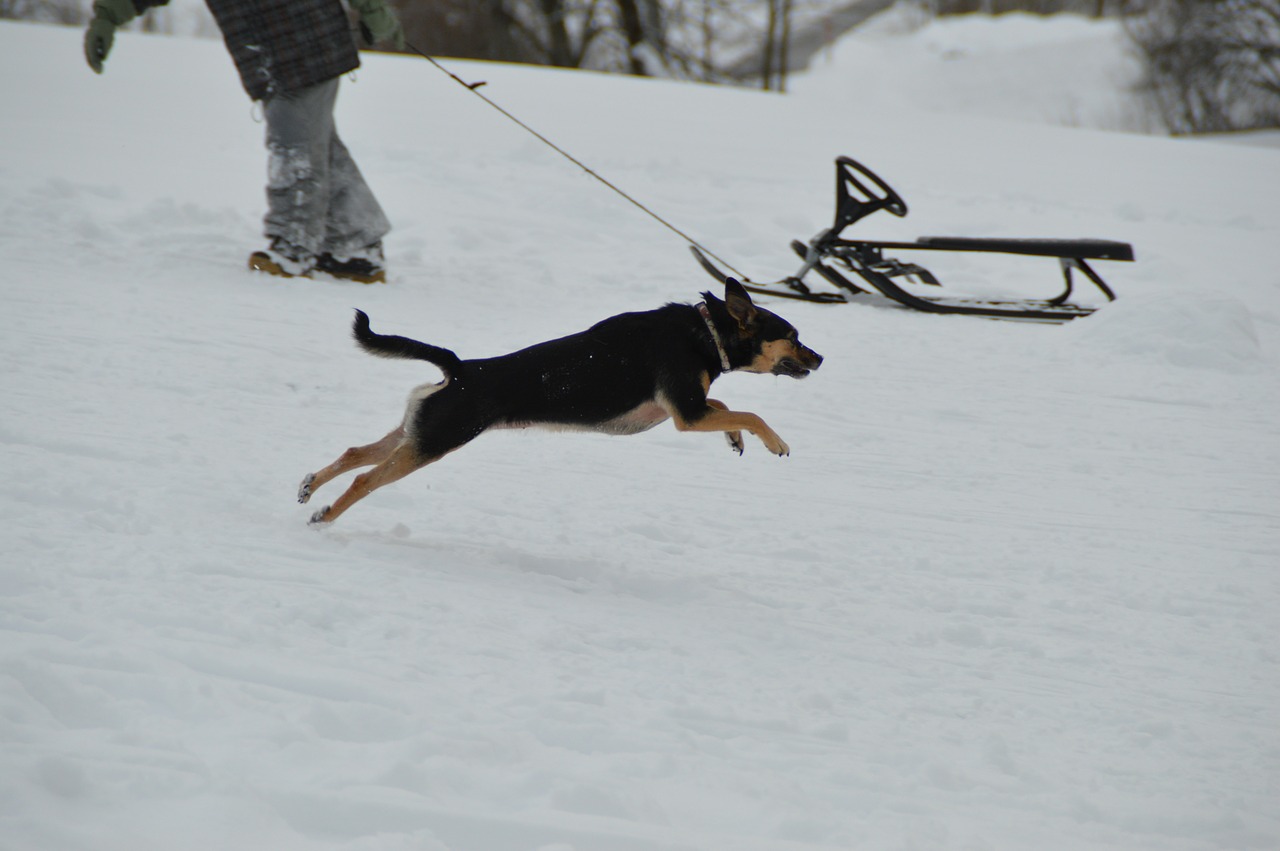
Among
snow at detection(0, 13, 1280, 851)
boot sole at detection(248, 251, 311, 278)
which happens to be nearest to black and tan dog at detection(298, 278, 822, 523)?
snow at detection(0, 13, 1280, 851)

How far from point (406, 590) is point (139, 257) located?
15.0ft

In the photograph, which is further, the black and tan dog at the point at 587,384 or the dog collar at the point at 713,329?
the dog collar at the point at 713,329

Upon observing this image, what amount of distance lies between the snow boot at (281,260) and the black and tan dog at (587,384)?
3.40m

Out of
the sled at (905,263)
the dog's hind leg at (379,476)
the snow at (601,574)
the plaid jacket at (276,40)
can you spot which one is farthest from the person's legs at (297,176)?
the dog's hind leg at (379,476)

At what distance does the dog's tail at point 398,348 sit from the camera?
383cm

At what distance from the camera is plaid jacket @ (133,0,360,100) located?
6.72 m

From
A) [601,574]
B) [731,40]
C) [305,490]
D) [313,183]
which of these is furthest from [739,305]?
[731,40]

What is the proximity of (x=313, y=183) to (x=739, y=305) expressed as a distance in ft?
12.5

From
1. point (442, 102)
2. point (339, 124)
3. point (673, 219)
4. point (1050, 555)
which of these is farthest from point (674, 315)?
point (442, 102)

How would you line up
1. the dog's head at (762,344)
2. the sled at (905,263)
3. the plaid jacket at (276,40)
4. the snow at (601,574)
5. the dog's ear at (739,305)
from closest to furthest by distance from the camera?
→ the snow at (601,574) < the dog's ear at (739,305) < the dog's head at (762,344) < the plaid jacket at (276,40) < the sled at (905,263)

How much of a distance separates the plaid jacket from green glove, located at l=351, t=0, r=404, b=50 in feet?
0.87

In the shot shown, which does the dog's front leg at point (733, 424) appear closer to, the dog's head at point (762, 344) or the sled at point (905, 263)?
the dog's head at point (762, 344)

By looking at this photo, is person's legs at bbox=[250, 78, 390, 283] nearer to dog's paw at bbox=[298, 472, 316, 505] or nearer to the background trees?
dog's paw at bbox=[298, 472, 316, 505]

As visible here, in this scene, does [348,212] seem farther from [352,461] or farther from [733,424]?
[733,424]
